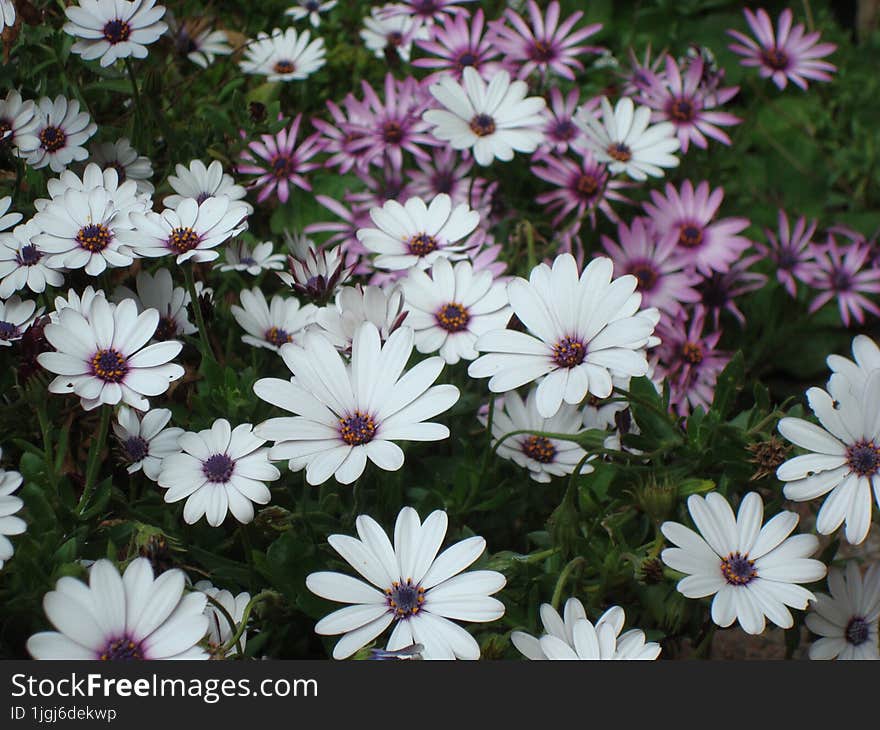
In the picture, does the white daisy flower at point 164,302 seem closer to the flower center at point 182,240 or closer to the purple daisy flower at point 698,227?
the flower center at point 182,240

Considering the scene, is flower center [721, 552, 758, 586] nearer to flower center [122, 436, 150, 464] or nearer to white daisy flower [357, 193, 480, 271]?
white daisy flower [357, 193, 480, 271]

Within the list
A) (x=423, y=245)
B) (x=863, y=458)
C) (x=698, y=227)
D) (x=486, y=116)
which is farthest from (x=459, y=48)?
(x=863, y=458)

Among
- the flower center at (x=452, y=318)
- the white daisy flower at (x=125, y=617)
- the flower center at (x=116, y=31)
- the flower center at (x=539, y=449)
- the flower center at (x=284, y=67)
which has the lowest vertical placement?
the white daisy flower at (x=125, y=617)

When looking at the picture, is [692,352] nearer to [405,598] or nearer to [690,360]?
[690,360]

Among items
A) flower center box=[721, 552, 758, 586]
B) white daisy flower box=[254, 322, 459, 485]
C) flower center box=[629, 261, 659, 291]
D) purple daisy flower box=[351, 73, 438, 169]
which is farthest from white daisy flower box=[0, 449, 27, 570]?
flower center box=[629, 261, 659, 291]

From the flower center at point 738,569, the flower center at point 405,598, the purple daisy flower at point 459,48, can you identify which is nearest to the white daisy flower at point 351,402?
the flower center at point 405,598
